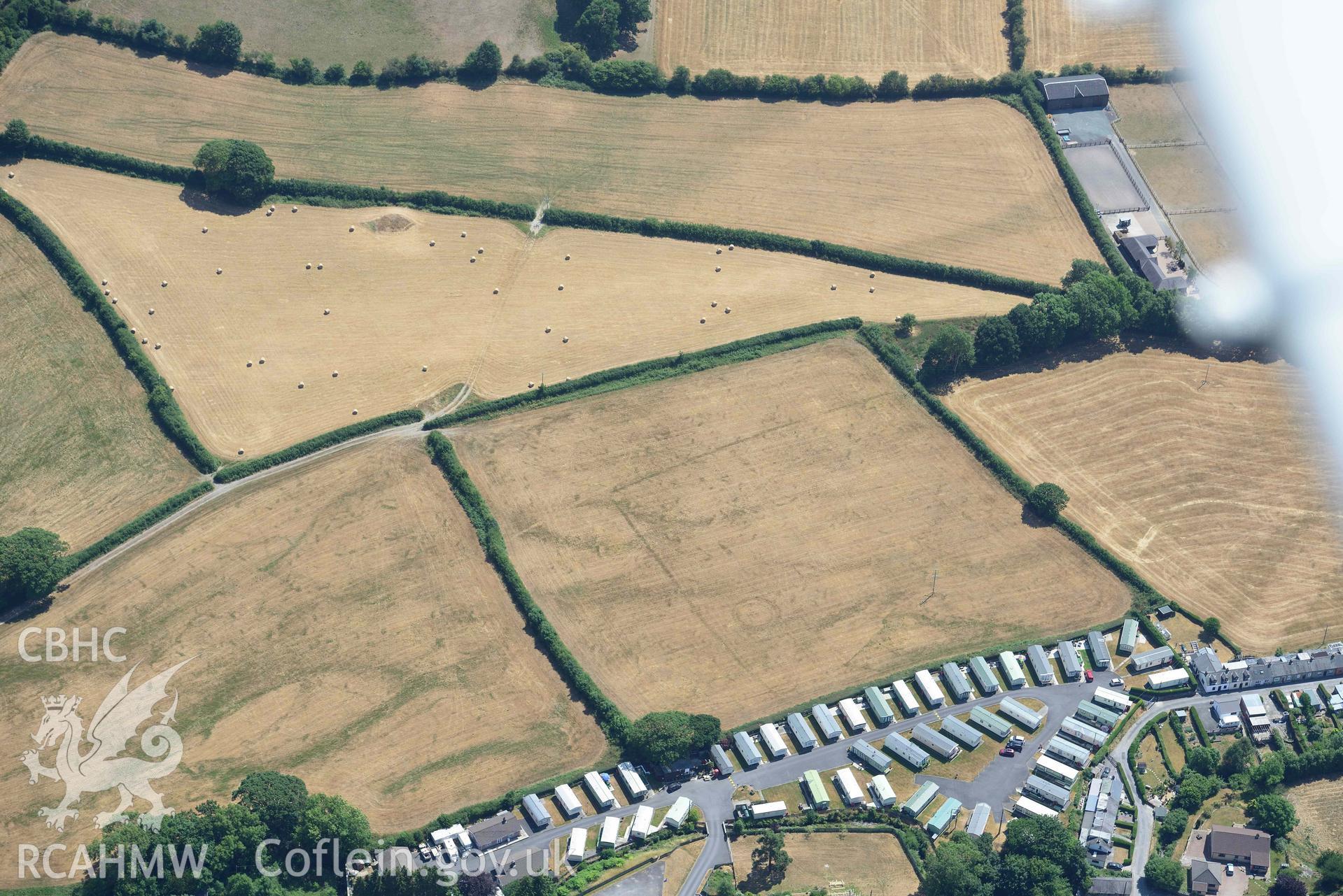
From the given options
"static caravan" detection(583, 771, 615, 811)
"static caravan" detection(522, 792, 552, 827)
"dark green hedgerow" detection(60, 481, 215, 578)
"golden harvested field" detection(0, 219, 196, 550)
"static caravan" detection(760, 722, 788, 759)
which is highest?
"golden harvested field" detection(0, 219, 196, 550)

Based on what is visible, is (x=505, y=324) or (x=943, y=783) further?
(x=505, y=324)

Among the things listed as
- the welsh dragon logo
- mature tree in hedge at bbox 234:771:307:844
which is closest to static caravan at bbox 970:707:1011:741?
mature tree in hedge at bbox 234:771:307:844

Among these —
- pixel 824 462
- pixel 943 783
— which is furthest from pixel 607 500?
pixel 943 783

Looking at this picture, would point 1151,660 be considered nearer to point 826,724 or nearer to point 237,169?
point 826,724

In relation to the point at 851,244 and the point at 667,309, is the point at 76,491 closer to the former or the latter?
the point at 667,309

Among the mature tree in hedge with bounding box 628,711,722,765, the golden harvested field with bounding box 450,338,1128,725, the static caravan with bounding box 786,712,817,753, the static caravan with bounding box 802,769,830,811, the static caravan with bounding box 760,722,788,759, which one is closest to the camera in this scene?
the static caravan with bounding box 802,769,830,811

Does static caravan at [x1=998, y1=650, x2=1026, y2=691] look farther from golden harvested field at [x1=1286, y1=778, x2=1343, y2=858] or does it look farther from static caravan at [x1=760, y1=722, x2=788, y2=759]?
golden harvested field at [x1=1286, y1=778, x2=1343, y2=858]
